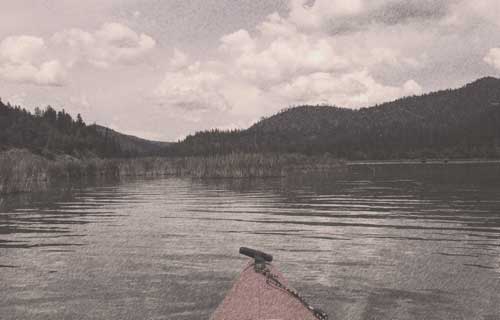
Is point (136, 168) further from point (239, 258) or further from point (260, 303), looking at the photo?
point (260, 303)

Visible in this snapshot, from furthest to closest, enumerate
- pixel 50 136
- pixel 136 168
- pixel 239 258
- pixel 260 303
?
pixel 50 136
pixel 136 168
pixel 239 258
pixel 260 303

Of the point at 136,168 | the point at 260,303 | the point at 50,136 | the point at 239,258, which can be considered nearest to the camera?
the point at 260,303

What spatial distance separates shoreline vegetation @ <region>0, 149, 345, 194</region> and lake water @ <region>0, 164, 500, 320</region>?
41.8 ft

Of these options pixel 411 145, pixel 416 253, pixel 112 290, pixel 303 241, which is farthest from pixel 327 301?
pixel 411 145

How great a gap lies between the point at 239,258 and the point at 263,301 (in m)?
6.65

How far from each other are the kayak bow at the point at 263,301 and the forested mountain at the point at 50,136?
88914 millimetres

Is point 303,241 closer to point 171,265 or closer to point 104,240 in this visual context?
point 171,265

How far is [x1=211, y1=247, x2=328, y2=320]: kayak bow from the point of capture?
5.51 m

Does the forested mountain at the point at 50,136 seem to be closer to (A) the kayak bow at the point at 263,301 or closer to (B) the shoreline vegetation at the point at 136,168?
(B) the shoreline vegetation at the point at 136,168

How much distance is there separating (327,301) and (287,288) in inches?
122

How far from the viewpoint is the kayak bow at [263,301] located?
18.1 ft

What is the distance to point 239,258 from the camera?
12.2m

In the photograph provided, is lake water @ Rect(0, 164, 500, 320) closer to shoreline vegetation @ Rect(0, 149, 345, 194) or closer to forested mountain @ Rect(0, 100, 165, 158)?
shoreline vegetation @ Rect(0, 149, 345, 194)

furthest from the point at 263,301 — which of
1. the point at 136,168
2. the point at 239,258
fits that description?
the point at 136,168
